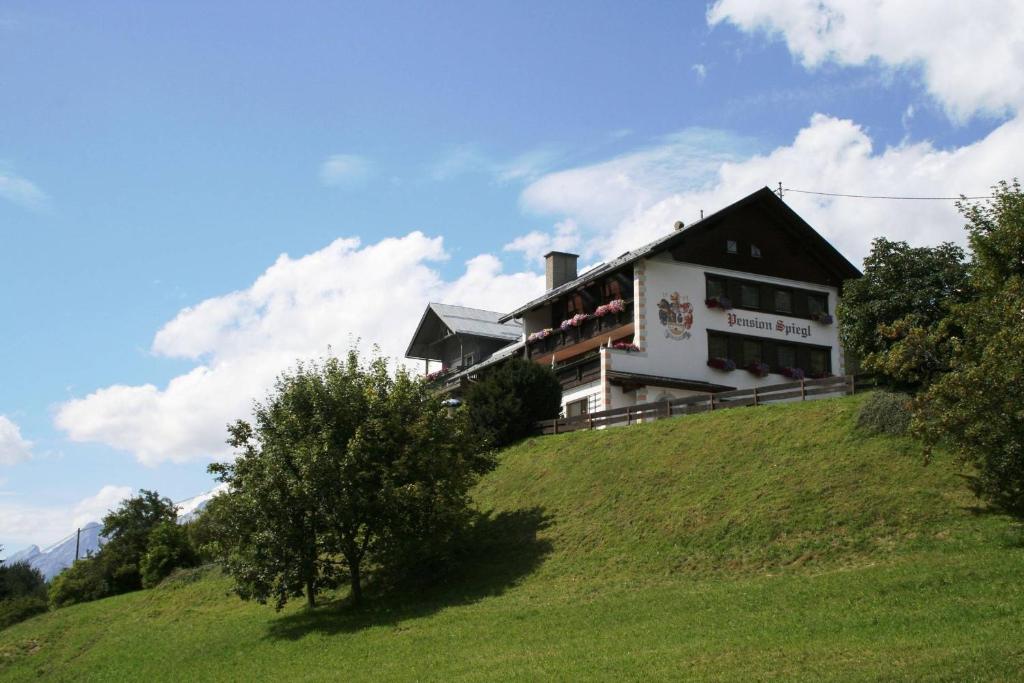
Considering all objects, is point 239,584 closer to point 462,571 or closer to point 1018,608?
point 462,571

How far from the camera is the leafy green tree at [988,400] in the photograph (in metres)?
23.8

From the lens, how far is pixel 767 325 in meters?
49.6

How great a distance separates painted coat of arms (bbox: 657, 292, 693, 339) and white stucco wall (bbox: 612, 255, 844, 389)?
0.07m

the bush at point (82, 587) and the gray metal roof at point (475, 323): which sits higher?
the gray metal roof at point (475, 323)

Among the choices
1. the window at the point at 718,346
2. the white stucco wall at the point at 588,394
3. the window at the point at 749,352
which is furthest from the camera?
the window at the point at 749,352

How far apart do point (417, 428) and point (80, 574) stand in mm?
28250

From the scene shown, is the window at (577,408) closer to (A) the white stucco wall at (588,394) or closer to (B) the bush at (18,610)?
(A) the white stucco wall at (588,394)

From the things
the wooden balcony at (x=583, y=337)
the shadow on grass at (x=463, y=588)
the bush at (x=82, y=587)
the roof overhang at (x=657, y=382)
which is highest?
the wooden balcony at (x=583, y=337)

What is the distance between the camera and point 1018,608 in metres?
18.9

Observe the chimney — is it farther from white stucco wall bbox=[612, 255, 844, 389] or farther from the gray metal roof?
white stucco wall bbox=[612, 255, 844, 389]

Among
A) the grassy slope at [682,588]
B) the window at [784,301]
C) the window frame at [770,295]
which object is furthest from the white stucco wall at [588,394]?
the window at [784,301]

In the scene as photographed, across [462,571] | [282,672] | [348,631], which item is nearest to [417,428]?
[462,571]

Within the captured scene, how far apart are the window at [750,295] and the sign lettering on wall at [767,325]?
2.23 feet

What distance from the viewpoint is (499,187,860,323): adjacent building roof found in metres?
47.4
